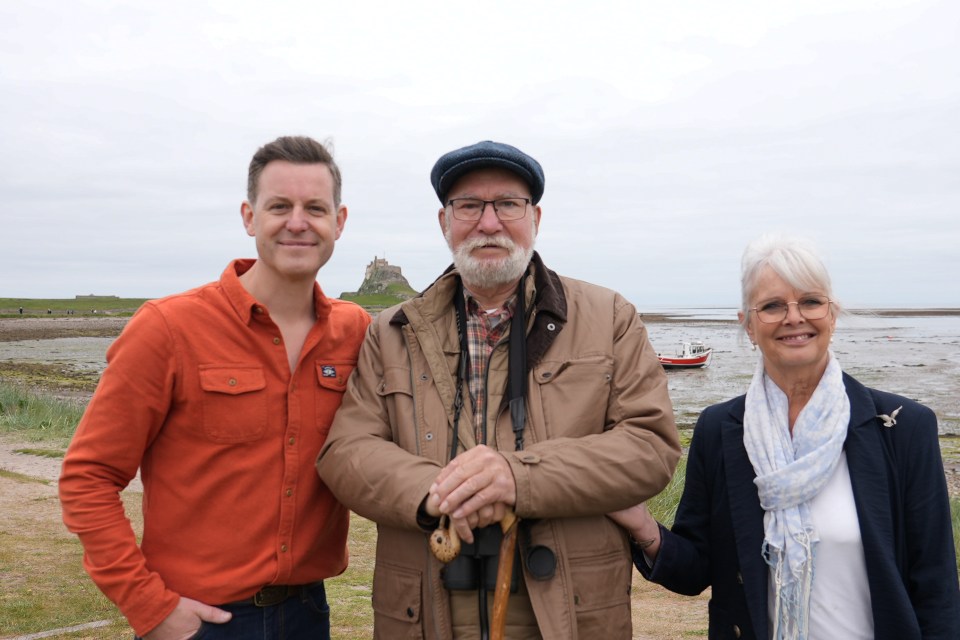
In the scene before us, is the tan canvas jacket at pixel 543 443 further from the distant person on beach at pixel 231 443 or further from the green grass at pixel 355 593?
the green grass at pixel 355 593

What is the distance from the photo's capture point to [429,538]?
257 centimetres

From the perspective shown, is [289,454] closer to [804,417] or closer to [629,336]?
[629,336]

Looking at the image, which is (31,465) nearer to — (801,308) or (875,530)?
(801,308)

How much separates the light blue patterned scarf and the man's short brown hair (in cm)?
197

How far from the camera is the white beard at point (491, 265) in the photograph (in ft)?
9.58

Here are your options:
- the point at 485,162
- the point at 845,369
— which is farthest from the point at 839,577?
the point at 845,369

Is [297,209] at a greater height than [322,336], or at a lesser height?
greater

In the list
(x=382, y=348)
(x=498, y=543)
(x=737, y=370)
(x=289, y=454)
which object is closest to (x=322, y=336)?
(x=382, y=348)

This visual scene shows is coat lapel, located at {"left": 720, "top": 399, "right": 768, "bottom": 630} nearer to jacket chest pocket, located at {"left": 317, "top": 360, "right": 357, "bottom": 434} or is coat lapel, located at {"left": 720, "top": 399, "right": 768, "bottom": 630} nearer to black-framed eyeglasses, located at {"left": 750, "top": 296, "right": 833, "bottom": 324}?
black-framed eyeglasses, located at {"left": 750, "top": 296, "right": 833, "bottom": 324}

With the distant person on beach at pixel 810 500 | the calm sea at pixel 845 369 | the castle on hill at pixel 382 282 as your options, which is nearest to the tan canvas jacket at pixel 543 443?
the distant person on beach at pixel 810 500

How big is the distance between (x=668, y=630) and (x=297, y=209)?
3702 mm

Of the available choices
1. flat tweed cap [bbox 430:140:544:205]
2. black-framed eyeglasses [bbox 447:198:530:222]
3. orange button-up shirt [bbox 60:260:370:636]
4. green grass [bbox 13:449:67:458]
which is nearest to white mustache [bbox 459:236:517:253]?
black-framed eyeglasses [bbox 447:198:530:222]

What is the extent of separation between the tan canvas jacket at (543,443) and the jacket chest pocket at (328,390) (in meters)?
0.08

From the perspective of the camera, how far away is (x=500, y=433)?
8.80 ft
